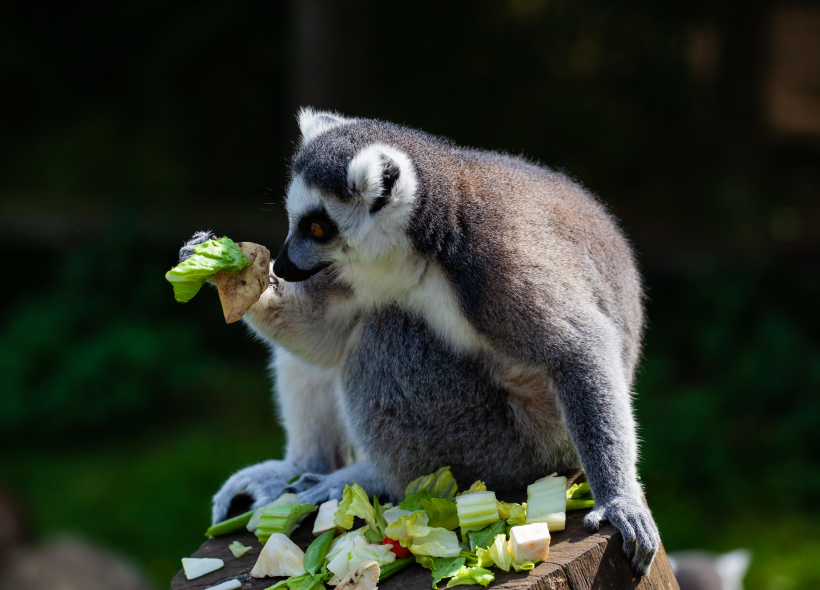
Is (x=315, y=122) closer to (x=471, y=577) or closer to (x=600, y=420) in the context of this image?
(x=600, y=420)

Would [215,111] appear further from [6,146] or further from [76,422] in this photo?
[76,422]

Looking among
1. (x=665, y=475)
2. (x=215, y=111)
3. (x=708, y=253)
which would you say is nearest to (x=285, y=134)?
(x=215, y=111)

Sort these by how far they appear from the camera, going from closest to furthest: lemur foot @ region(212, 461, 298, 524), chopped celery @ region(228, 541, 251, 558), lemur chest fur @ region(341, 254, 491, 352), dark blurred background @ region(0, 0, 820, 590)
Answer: lemur chest fur @ region(341, 254, 491, 352) → chopped celery @ region(228, 541, 251, 558) → lemur foot @ region(212, 461, 298, 524) → dark blurred background @ region(0, 0, 820, 590)

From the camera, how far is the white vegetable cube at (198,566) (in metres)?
3.18

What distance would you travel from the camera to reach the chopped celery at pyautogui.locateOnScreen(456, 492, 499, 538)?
3.04 m

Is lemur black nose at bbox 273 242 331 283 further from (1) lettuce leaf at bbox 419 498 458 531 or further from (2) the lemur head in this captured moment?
(1) lettuce leaf at bbox 419 498 458 531

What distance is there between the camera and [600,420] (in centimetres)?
306

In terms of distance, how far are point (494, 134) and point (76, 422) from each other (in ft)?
22.0

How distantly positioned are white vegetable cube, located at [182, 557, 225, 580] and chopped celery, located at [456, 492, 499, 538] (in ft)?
3.46

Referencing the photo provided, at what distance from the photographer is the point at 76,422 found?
8.84 metres

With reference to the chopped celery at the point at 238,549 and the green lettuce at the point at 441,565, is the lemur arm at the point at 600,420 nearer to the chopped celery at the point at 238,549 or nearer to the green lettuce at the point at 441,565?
the green lettuce at the point at 441,565

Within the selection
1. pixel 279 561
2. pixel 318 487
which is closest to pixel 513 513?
pixel 279 561

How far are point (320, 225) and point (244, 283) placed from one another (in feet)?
1.38

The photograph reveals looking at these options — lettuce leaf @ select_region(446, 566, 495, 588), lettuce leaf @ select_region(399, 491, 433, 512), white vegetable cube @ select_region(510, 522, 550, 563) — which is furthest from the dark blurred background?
lettuce leaf @ select_region(446, 566, 495, 588)
